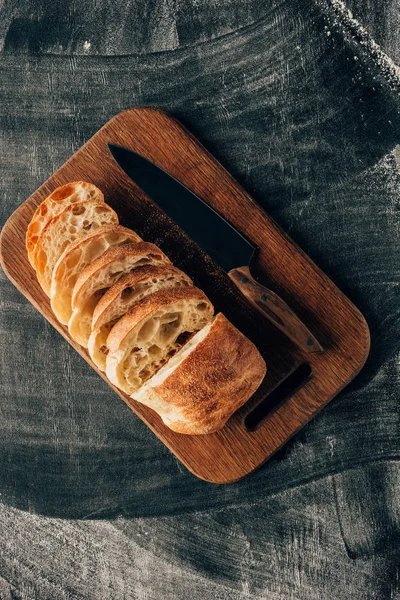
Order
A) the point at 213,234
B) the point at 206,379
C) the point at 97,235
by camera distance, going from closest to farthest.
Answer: the point at 206,379 < the point at 97,235 < the point at 213,234

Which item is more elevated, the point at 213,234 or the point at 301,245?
the point at 301,245

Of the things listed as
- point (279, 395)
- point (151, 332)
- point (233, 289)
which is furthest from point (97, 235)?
point (279, 395)

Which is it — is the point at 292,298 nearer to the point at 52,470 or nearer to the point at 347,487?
the point at 347,487

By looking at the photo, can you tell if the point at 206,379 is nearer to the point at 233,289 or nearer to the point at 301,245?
the point at 233,289

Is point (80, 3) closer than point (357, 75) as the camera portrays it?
No

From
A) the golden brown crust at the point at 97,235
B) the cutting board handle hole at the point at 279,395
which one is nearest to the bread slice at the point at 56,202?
the golden brown crust at the point at 97,235

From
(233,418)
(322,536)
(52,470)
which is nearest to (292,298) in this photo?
(233,418)
